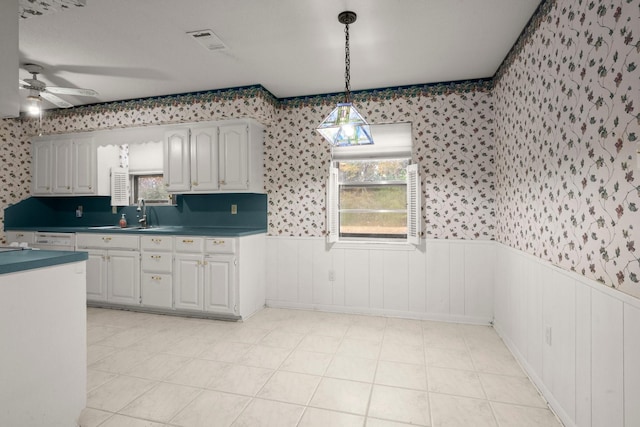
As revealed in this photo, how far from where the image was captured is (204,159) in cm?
399

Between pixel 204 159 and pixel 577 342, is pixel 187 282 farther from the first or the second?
pixel 577 342

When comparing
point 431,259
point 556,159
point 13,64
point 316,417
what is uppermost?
point 13,64

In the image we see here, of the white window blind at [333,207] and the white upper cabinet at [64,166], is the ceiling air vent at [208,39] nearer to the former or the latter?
the white window blind at [333,207]

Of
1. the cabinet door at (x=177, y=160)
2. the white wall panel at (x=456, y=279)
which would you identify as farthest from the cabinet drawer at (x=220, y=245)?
the white wall panel at (x=456, y=279)

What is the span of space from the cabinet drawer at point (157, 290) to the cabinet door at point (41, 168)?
2295mm

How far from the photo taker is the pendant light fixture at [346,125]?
2115 millimetres

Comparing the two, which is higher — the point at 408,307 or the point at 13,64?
the point at 13,64

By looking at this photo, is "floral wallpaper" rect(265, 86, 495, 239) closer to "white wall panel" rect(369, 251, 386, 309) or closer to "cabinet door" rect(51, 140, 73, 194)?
"white wall panel" rect(369, 251, 386, 309)

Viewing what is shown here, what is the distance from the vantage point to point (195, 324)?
3.57 m

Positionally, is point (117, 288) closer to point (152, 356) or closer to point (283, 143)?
point (152, 356)

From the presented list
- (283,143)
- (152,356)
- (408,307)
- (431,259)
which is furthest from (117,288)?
(431,259)

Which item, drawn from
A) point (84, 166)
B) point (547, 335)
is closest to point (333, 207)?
point (547, 335)

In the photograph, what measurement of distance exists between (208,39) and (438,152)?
2.56 metres

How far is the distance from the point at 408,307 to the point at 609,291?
7.95 feet
